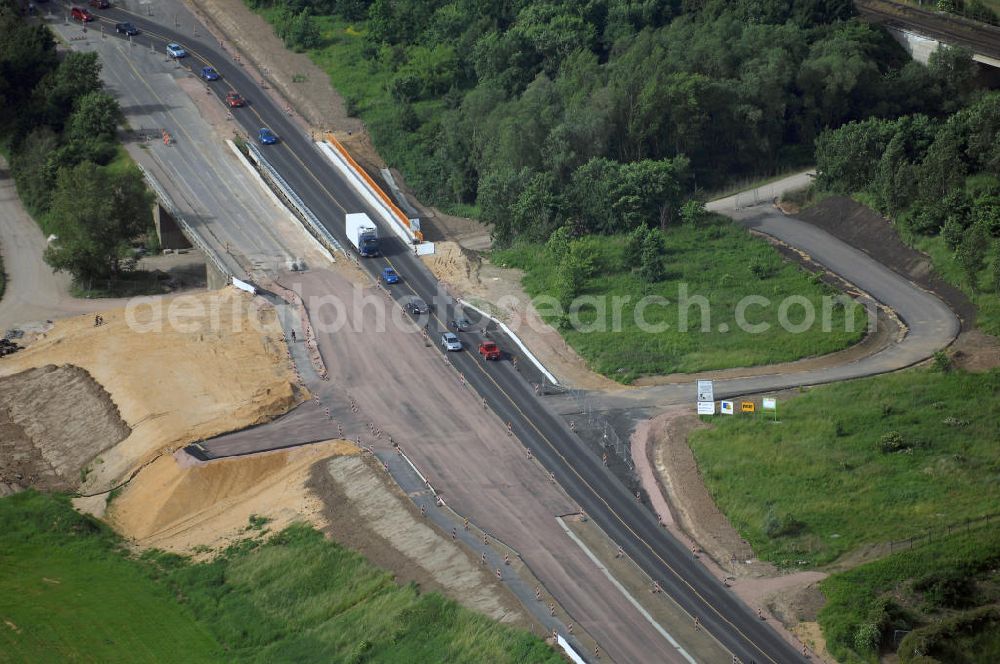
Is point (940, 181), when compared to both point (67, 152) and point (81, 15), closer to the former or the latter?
point (67, 152)

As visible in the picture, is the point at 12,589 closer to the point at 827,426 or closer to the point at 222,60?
the point at 827,426

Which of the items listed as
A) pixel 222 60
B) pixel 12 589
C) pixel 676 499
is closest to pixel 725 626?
pixel 676 499

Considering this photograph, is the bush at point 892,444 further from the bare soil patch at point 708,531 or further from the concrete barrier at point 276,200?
the concrete barrier at point 276,200

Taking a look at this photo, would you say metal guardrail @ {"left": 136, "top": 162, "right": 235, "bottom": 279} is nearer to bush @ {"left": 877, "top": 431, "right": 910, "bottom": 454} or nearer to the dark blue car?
the dark blue car

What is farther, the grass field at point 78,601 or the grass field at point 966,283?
the grass field at point 966,283

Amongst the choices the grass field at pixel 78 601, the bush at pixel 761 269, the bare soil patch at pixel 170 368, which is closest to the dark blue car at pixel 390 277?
the bare soil patch at pixel 170 368
